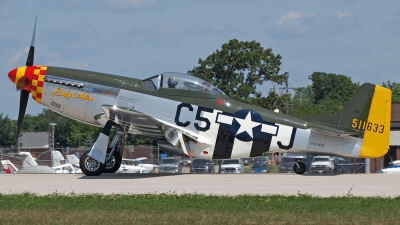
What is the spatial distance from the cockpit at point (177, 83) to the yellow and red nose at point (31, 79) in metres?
2.93

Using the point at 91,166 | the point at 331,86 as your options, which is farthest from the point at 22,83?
the point at 331,86

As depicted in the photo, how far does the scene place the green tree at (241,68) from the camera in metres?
44.8

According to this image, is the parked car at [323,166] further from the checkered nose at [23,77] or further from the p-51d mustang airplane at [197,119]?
the checkered nose at [23,77]

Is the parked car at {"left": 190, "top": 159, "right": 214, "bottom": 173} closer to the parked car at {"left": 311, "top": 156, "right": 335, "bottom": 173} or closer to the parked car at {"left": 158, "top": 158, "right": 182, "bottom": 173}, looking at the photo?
the parked car at {"left": 158, "top": 158, "right": 182, "bottom": 173}

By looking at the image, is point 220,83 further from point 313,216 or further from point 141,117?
point 313,216

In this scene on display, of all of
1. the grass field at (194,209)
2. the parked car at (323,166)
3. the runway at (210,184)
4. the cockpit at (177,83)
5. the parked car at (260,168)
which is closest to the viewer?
the grass field at (194,209)

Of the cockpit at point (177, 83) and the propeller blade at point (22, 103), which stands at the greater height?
the cockpit at point (177, 83)

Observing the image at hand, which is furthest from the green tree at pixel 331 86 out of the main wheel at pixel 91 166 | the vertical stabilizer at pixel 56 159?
the main wheel at pixel 91 166

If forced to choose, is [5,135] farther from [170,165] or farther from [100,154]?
[100,154]

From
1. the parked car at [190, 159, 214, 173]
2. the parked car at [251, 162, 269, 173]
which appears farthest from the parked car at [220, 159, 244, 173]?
the parked car at [190, 159, 214, 173]

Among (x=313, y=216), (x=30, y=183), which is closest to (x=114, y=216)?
(x=313, y=216)

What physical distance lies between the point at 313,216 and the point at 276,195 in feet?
8.36

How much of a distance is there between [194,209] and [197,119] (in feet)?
20.9

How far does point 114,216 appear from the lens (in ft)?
34.0
